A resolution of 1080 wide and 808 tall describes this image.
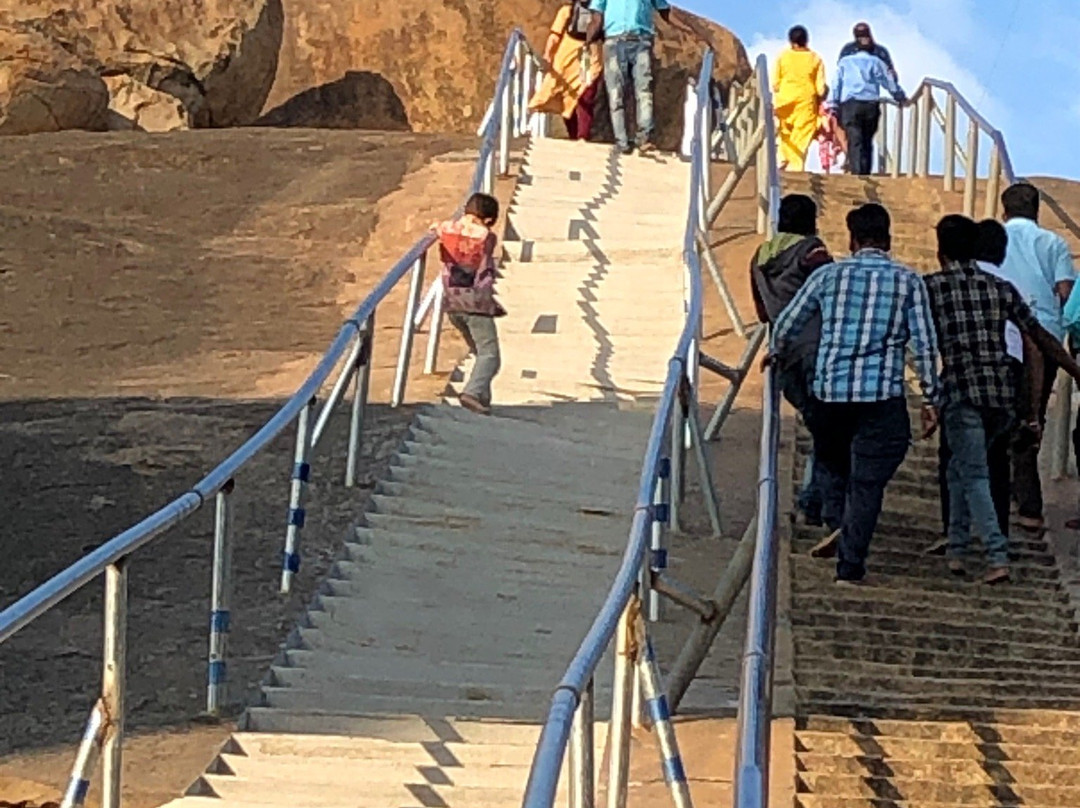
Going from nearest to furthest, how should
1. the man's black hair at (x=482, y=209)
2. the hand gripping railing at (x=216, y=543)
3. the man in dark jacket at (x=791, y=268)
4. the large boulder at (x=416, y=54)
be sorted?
the hand gripping railing at (x=216, y=543)
the man in dark jacket at (x=791, y=268)
the man's black hair at (x=482, y=209)
the large boulder at (x=416, y=54)

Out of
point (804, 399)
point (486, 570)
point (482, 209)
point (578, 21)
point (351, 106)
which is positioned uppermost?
point (578, 21)

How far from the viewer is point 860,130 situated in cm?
1750

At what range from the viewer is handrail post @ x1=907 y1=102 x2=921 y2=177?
54.3 feet

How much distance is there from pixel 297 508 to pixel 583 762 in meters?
3.41

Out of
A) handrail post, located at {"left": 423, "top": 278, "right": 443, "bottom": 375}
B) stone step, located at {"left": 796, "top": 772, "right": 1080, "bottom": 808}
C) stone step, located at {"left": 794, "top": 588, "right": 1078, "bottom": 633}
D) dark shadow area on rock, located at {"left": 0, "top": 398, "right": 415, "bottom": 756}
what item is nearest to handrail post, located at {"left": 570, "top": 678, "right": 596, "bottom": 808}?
stone step, located at {"left": 796, "top": 772, "right": 1080, "bottom": 808}

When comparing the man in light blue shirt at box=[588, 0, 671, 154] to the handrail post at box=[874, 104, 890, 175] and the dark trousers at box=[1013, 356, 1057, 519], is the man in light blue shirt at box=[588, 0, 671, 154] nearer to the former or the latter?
the handrail post at box=[874, 104, 890, 175]

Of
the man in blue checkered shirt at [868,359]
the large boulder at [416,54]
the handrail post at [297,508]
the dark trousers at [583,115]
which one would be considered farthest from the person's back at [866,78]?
the handrail post at [297,508]

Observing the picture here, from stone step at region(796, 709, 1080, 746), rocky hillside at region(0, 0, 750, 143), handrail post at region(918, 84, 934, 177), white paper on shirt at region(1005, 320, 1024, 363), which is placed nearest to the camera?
stone step at region(796, 709, 1080, 746)

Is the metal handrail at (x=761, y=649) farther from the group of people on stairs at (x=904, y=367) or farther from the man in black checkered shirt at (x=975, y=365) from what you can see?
the man in black checkered shirt at (x=975, y=365)

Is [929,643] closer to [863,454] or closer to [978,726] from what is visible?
[863,454]

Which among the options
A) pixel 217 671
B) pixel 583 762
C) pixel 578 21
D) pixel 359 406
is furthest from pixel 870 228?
pixel 578 21

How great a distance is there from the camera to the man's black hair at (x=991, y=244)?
8.25m

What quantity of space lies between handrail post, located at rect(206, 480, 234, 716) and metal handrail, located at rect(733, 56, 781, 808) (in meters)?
1.56

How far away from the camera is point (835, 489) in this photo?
822cm
